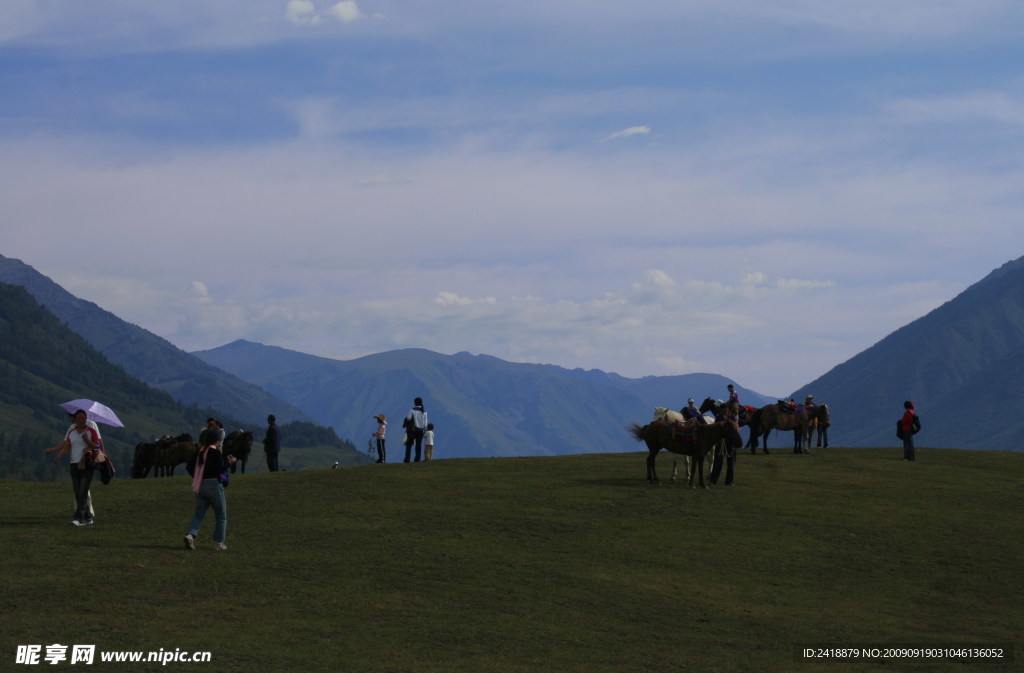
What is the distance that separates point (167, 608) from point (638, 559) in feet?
34.3

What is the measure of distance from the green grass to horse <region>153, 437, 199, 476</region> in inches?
504

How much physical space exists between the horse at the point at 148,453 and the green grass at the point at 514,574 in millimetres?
14203

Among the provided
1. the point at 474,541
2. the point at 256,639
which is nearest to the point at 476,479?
the point at 474,541

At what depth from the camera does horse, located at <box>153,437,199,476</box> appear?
46594 millimetres

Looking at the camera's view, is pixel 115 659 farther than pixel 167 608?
No

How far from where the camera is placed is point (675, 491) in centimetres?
3197

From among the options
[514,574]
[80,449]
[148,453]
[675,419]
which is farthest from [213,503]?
[148,453]

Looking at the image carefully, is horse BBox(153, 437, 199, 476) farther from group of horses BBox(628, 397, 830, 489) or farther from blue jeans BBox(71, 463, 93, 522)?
group of horses BBox(628, 397, 830, 489)

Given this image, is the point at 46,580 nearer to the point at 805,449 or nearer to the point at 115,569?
the point at 115,569

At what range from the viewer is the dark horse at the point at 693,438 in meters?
31.1

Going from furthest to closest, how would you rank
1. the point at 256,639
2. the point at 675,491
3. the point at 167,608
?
1. the point at 675,491
2. the point at 167,608
3. the point at 256,639

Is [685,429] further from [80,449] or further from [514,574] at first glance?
[80,449]

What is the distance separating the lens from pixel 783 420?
4422 centimetres

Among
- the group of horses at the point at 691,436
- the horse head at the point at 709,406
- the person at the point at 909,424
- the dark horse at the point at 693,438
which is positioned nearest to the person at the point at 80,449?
the group of horses at the point at 691,436
